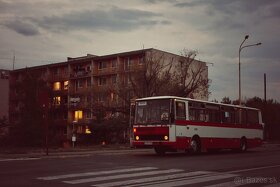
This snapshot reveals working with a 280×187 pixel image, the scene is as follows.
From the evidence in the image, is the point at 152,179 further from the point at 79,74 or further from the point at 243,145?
the point at 79,74

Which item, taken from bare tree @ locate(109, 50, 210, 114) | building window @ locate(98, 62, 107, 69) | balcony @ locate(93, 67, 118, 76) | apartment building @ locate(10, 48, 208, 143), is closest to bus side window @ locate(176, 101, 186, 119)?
bare tree @ locate(109, 50, 210, 114)

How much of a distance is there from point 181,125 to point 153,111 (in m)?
1.60

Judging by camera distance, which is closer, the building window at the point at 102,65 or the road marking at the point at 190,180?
the road marking at the point at 190,180

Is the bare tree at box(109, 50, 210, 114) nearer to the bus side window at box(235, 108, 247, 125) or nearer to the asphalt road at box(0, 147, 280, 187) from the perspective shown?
the bus side window at box(235, 108, 247, 125)

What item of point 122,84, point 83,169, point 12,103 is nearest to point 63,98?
point 12,103

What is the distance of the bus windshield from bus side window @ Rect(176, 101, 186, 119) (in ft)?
1.67

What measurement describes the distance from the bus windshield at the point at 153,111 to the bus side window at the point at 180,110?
51 centimetres

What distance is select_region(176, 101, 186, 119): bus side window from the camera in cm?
2275

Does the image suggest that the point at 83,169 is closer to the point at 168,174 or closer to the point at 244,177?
the point at 168,174

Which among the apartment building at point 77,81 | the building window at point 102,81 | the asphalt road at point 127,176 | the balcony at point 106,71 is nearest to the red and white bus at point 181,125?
the asphalt road at point 127,176

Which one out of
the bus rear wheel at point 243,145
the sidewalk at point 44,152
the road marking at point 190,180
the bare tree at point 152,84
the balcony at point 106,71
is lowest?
the road marking at point 190,180

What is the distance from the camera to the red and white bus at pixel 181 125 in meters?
22.4

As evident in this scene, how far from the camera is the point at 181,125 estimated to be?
22.8 metres

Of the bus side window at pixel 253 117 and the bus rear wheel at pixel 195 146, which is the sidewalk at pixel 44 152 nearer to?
the bus rear wheel at pixel 195 146
